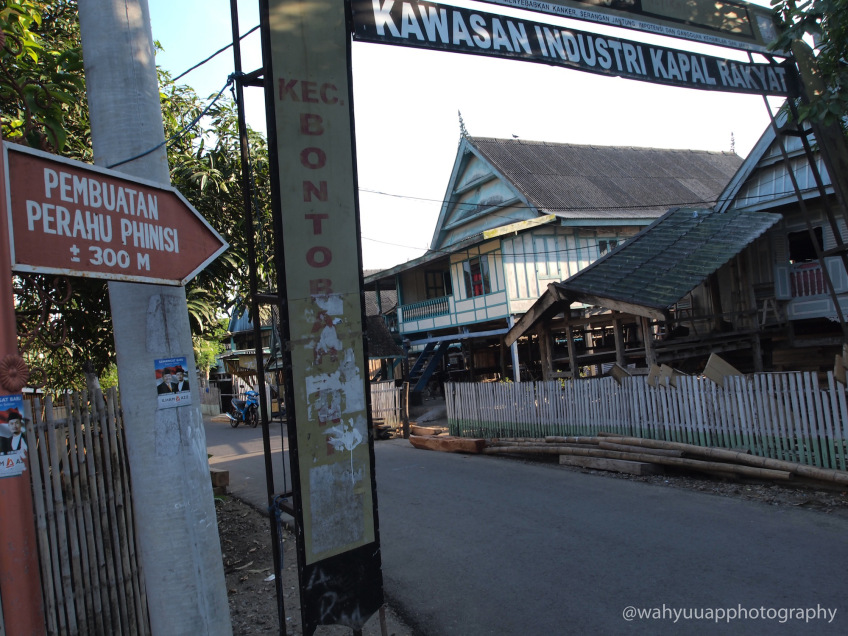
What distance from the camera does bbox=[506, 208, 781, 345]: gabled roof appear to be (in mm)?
11852

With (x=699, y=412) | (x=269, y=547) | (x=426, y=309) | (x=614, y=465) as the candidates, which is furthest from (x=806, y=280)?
(x=426, y=309)

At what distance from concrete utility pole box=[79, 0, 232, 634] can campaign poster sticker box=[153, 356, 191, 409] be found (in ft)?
0.08

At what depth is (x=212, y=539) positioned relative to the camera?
2830 mm

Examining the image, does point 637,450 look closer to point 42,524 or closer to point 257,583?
point 257,583

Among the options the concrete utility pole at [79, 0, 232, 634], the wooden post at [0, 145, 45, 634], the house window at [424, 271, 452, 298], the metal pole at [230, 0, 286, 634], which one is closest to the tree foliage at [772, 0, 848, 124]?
the metal pole at [230, 0, 286, 634]

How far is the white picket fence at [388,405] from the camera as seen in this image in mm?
17939

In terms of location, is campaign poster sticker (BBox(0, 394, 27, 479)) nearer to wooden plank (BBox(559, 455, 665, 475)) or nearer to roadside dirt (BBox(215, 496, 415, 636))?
roadside dirt (BBox(215, 496, 415, 636))

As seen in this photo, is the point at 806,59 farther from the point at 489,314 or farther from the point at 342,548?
the point at 489,314

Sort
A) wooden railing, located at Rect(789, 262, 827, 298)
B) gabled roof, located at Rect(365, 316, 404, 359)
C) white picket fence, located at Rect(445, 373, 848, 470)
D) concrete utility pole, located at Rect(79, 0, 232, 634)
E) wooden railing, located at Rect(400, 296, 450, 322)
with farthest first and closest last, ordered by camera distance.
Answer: wooden railing, located at Rect(400, 296, 450, 322), gabled roof, located at Rect(365, 316, 404, 359), wooden railing, located at Rect(789, 262, 827, 298), white picket fence, located at Rect(445, 373, 848, 470), concrete utility pole, located at Rect(79, 0, 232, 634)

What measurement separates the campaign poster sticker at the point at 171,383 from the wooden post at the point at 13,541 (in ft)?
2.83

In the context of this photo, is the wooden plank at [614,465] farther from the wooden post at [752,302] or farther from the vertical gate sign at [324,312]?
the vertical gate sign at [324,312]

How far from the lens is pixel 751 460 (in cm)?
825

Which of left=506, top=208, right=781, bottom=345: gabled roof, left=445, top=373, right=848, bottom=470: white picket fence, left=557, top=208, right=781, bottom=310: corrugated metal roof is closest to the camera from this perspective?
left=445, top=373, right=848, bottom=470: white picket fence

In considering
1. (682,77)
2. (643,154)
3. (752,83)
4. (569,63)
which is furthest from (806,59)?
(643,154)
